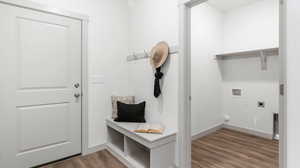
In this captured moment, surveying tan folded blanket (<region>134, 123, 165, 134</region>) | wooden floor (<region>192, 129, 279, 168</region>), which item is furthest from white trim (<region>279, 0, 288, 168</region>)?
tan folded blanket (<region>134, 123, 165, 134</region>)

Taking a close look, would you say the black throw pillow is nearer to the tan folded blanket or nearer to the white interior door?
the tan folded blanket

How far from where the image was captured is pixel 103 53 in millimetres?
2473

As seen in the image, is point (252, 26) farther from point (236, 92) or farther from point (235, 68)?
point (236, 92)

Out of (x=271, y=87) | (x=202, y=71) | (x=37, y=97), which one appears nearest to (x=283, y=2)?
(x=202, y=71)

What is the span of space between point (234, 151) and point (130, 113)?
66.6 inches

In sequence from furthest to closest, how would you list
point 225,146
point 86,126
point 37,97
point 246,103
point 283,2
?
point 246,103 < point 225,146 < point 86,126 < point 37,97 < point 283,2

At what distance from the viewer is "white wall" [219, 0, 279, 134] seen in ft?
9.19

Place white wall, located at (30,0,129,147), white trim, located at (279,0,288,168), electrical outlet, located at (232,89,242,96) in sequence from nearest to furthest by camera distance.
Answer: white trim, located at (279,0,288,168), white wall, located at (30,0,129,147), electrical outlet, located at (232,89,242,96)

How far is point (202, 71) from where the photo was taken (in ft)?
9.73

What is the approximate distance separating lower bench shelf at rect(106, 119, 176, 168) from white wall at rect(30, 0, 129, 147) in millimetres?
226

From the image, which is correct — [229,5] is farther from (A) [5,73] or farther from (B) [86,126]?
(A) [5,73]

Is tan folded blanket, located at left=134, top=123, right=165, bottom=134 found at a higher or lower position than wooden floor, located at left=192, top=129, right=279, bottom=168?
higher

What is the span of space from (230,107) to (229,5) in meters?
2.11

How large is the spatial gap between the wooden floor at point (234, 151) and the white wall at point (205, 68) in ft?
1.01
